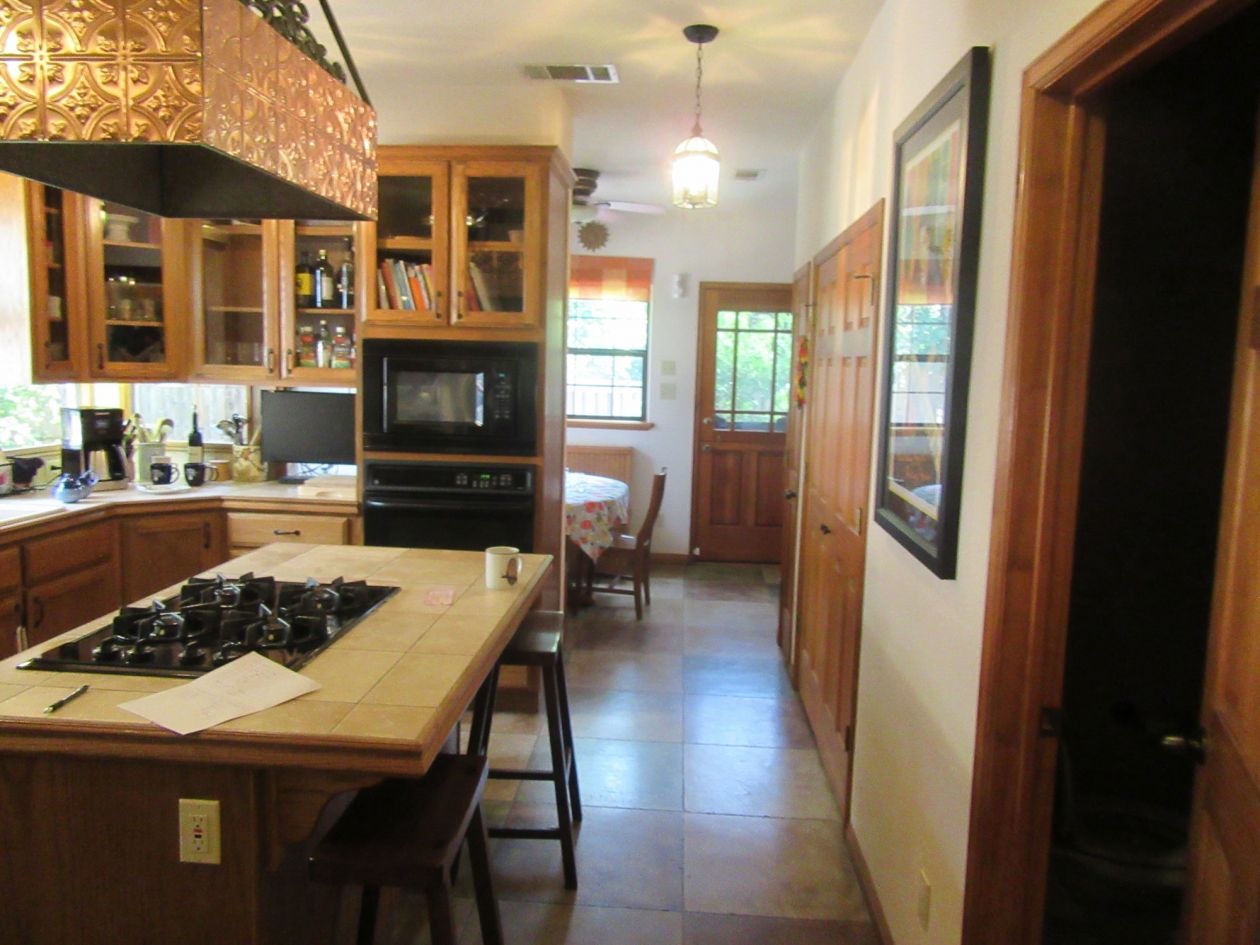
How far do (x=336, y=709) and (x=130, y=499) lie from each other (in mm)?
2666

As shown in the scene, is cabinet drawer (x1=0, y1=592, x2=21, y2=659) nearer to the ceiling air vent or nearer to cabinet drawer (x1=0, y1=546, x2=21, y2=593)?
cabinet drawer (x1=0, y1=546, x2=21, y2=593)

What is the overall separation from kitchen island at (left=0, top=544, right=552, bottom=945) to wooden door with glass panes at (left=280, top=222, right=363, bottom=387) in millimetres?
2551

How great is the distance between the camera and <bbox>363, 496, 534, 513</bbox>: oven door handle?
11.8 feet

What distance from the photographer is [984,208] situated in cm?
168

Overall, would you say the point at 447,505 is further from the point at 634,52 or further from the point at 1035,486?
the point at 1035,486

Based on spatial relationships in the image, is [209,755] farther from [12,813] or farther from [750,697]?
[750,697]

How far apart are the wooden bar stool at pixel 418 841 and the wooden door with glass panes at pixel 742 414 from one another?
4.76 metres

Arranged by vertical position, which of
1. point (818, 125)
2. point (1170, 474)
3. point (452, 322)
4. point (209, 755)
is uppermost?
point (818, 125)

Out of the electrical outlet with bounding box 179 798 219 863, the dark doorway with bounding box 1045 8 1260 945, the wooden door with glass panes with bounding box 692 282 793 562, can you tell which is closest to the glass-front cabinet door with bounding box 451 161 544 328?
the dark doorway with bounding box 1045 8 1260 945

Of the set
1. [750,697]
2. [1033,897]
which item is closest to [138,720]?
[1033,897]

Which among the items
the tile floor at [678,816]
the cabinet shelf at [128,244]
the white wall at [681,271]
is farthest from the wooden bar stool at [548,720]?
the white wall at [681,271]

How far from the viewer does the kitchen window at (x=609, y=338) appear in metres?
6.39

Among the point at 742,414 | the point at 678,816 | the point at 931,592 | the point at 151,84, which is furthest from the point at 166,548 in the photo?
the point at 742,414

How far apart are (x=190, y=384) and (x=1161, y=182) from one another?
394 centimetres
